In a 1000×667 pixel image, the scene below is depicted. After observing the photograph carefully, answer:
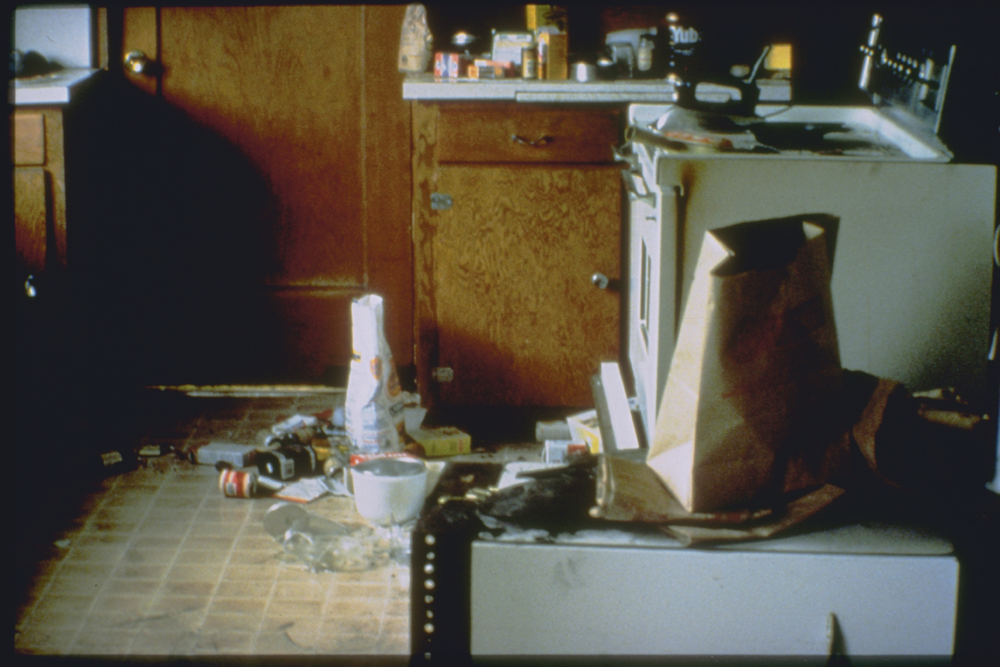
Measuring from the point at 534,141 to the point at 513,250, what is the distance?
0.94ft

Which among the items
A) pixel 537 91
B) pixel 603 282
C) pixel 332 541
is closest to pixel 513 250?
pixel 603 282

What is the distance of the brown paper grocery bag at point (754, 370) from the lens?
88 centimetres

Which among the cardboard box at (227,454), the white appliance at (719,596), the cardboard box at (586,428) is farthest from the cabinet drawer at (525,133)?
the white appliance at (719,596)

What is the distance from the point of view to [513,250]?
237 centimetres

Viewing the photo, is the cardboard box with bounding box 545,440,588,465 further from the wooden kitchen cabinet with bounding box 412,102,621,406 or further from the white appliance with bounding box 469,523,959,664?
the white appliance with bounding box 469,523,959,664

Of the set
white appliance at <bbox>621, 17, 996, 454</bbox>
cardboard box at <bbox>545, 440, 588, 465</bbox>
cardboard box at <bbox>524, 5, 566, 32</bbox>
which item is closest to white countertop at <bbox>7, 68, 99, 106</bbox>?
cardboard box at <bbox>524, 5, 566, 32</bbox>

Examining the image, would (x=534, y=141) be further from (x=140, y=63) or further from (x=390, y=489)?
(x=140, y=63)

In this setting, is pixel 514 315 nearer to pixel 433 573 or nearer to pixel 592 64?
pixel 592 64

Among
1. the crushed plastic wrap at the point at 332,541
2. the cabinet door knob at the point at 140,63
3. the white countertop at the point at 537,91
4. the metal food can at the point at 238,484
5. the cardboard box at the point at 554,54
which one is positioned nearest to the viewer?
the crushed plastic wrap at the point at 332,541

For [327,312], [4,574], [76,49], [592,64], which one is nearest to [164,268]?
[327,312]

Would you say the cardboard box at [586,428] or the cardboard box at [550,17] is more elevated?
the cardboard box at [550,17]

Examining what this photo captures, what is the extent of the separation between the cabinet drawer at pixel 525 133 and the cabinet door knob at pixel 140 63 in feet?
3.12

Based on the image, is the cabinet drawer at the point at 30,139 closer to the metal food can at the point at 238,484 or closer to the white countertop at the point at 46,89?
the white countertop at the point at 46,89

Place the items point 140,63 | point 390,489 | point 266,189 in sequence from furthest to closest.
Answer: point 266,189, point 140,63, point 390,489
